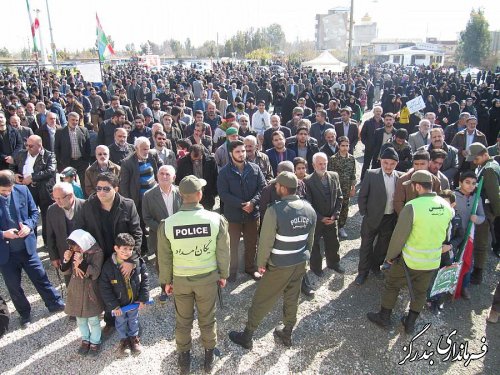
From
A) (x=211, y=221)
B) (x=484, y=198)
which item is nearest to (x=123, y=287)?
(x=211, y=221)

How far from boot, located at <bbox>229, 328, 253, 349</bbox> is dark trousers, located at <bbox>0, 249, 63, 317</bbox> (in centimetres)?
222

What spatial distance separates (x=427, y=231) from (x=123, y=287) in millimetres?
3007

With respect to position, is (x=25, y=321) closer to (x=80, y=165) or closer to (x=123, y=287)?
(x=123, y=287)

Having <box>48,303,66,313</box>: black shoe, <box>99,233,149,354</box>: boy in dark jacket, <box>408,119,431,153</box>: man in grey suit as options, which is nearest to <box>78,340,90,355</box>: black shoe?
<box>99,233,149,354</box>: boy in dark jacket

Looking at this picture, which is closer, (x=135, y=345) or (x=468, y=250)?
(x=135, y=345)

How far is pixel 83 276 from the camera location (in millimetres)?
3547

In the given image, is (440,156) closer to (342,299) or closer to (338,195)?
(338,195)


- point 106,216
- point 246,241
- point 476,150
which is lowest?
point 246,241

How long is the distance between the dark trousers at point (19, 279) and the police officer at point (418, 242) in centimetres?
388

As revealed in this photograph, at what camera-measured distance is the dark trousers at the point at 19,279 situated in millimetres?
4094

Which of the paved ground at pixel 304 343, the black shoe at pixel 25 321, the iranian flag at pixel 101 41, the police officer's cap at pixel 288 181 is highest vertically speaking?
the iranian flag at pixel 101 41

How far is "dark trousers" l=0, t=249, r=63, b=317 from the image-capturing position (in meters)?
4.09

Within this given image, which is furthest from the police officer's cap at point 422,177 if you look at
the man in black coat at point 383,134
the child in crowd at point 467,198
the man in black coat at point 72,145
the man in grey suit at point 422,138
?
the man in black coat at point 72,145

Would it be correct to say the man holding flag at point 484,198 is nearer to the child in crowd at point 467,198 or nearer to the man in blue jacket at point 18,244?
the child in crowd at point 467,198
